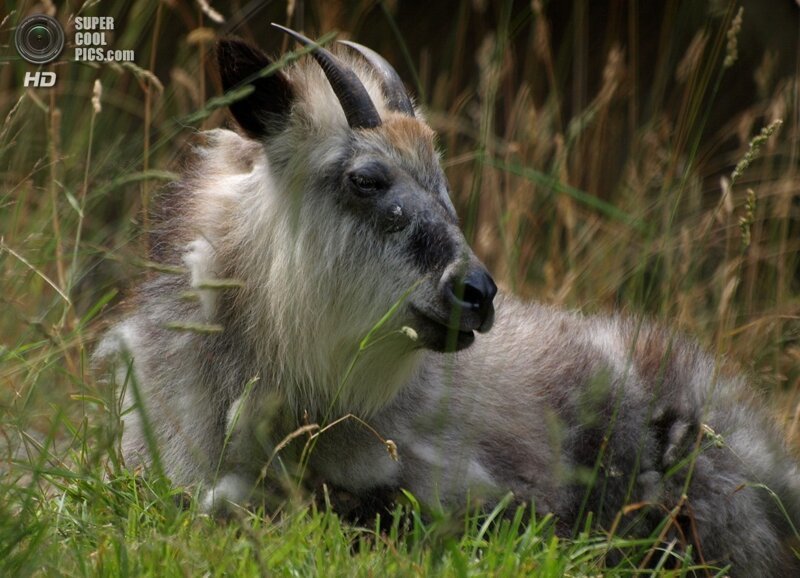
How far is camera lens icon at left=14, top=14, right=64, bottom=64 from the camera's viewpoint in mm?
4562

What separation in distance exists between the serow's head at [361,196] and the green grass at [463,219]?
0.26m

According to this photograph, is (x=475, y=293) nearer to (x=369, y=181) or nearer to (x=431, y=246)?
(x=431, y=246)

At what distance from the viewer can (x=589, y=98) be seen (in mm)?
8062

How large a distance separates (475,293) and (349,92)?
88cm

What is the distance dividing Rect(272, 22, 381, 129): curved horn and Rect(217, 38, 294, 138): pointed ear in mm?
156

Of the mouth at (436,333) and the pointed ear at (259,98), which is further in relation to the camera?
the pointed ear at (259,98)

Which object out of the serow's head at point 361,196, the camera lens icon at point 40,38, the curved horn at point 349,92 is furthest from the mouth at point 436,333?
the camera lens icon at point 40,38

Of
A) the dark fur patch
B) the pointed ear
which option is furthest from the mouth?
the pointed ear

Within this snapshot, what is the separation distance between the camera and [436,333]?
383cm

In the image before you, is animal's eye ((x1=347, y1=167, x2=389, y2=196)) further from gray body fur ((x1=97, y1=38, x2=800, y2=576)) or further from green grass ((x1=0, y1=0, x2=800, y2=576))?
green grass ((x1=0, y1=0, x2=800, y2=576))

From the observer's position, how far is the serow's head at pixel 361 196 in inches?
150

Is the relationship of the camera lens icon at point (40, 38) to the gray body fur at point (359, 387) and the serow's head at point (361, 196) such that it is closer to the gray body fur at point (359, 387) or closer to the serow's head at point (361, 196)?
the gray body fur at point (359, 387)

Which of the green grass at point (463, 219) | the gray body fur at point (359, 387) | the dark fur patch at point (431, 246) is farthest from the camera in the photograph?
the gray body fur at point (359, 387)

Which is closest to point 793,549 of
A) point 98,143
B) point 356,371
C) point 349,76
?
point 356,371
